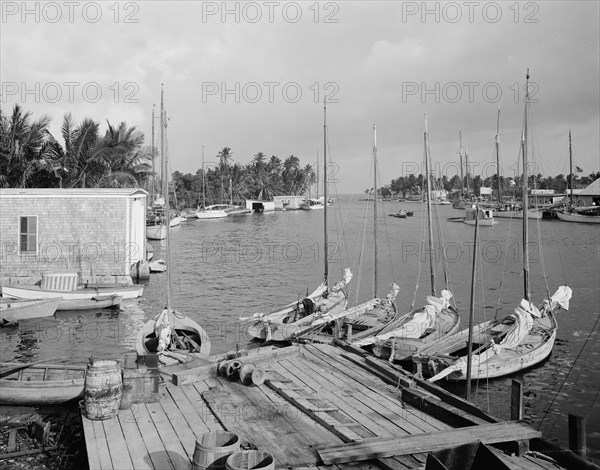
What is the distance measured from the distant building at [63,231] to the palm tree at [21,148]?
1044 centimetres

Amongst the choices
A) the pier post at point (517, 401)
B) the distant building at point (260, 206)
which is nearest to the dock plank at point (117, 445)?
the pier post at point (517, 401)

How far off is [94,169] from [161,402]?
34.9 metres

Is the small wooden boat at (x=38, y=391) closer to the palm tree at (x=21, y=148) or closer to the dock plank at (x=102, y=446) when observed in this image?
the dock plank at (x=102, y=446)

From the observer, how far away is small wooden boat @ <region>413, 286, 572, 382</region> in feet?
61.0

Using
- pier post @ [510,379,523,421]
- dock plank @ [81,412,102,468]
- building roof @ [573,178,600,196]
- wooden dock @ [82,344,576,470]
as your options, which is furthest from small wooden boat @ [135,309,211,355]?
building roof @ [573,178,600,196]

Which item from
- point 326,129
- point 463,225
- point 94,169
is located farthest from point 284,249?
point 463,225

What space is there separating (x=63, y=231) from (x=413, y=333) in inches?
771

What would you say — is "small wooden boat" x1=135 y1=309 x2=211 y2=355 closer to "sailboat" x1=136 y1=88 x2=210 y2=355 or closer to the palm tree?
"sailboat" x1=136 y1=88 x2=210 y2=355

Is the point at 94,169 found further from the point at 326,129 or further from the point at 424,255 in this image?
the point at 424,255

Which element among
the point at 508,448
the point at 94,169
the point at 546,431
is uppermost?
the point at 94,169

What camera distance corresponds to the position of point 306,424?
32.9 ft

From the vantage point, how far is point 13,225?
98.7 ft

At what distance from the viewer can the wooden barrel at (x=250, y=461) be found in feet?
25.4

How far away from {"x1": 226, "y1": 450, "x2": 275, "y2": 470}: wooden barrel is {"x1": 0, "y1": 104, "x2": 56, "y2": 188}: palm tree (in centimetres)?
3683
